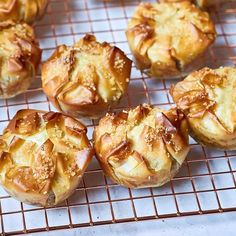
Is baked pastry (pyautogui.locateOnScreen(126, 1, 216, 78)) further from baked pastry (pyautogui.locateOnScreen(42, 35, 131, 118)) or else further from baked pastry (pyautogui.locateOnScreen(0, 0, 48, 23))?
baked pastry (pyautogui.locateOnScreen(0, 0, 48, 23))

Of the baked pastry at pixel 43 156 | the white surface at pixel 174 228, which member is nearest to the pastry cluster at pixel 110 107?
the baked pastry at pixel 43 156

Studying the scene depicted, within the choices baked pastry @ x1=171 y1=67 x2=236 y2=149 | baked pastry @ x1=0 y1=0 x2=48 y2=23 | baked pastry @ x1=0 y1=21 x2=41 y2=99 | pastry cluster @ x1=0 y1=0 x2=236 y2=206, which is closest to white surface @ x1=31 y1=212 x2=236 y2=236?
pastry cluster @ x1=0 y1=0 x2=236 y2=206

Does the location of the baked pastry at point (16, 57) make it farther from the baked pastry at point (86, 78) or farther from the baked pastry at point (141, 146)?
the baked pastry at point (141, 146)

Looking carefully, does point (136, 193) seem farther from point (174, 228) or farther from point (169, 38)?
point (169, 38)

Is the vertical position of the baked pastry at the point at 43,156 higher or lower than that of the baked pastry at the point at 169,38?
lower

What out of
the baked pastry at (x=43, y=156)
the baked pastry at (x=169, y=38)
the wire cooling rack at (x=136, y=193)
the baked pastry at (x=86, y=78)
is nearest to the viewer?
the baked pastry at (x=43, y=156)

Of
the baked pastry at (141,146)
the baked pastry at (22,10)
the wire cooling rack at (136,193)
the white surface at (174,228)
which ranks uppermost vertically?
the baked pastry at (22,10)
